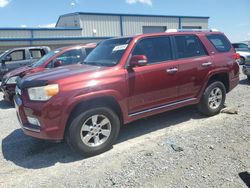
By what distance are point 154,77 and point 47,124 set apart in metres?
2.04

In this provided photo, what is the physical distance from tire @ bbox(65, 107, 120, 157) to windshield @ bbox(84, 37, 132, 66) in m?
0.95

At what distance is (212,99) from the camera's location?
565 cm

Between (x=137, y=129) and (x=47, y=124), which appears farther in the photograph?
(x=137, y=129)

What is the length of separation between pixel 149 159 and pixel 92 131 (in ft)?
3.29

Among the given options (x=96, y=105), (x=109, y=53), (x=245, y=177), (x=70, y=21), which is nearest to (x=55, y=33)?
(x=70, y=21)

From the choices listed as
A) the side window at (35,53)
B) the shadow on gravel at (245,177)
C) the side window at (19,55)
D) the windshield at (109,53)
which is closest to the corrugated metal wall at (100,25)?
the side window at (19,55)

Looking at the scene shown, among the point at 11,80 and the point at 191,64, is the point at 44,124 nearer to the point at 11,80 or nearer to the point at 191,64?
the point at 191,64

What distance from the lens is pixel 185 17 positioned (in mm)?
32562

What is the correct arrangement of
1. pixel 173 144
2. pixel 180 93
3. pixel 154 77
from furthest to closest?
pixel 180 93 → pixel 154 77 → pixel 173 144

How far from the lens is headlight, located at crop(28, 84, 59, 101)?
3.65m

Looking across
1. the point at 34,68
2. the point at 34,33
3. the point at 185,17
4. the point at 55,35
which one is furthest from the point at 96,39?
the point at 34,68

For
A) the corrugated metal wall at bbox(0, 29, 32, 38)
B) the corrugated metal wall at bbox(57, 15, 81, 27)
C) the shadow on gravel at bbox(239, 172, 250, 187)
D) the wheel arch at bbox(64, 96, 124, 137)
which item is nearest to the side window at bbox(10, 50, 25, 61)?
the wheel arch at bbox(64, 96, 124, 137)

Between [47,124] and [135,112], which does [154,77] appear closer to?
[135,112]

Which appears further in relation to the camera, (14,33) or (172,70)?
(14,33)
